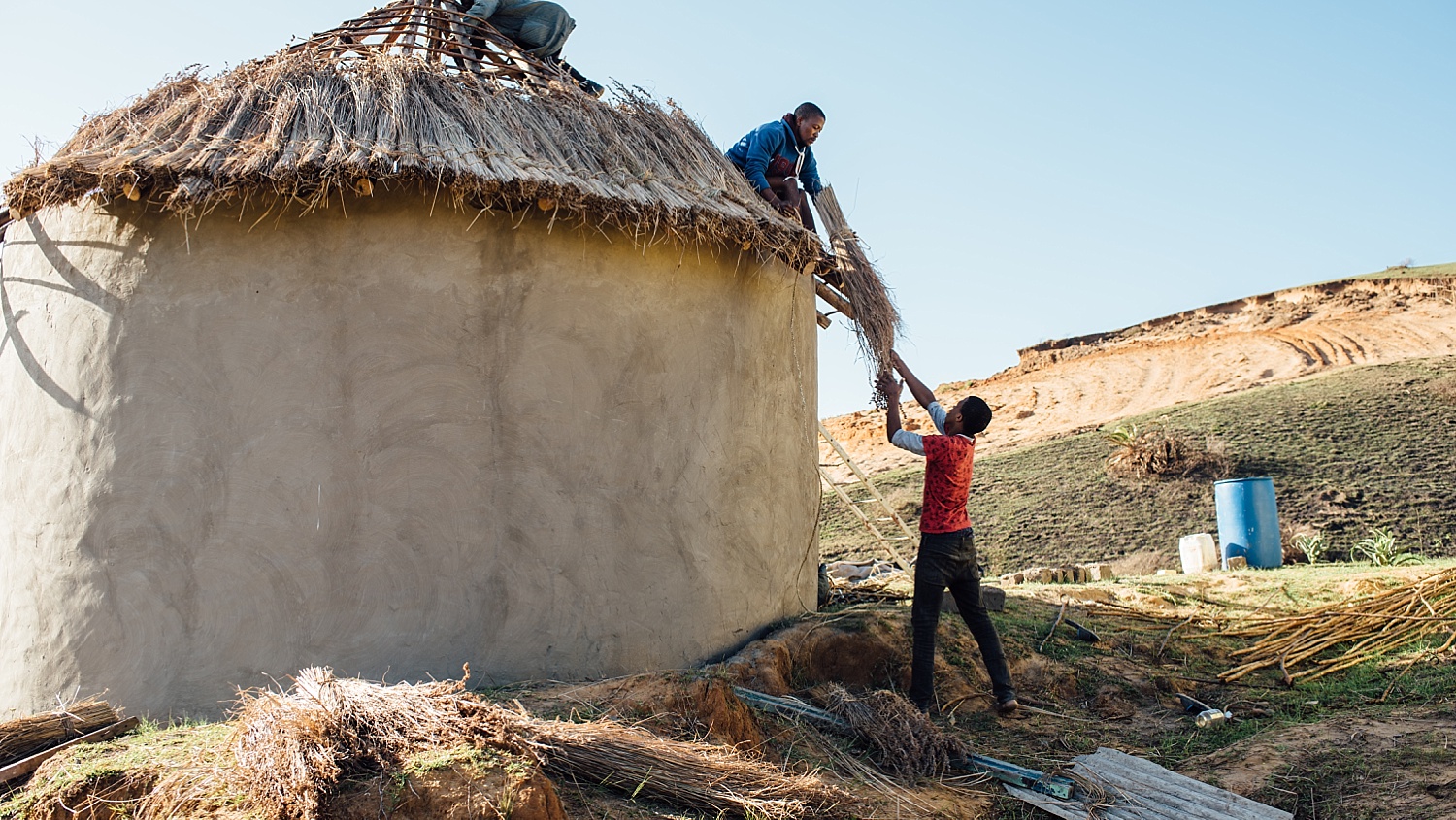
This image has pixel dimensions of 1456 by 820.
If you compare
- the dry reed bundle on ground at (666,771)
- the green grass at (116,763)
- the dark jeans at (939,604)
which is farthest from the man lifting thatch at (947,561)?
the green grass at (116,763)

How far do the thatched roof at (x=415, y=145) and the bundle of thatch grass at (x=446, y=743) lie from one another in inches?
101

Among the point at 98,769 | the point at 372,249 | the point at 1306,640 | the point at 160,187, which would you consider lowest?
the point at 1306,640

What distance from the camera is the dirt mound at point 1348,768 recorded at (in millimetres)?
4359

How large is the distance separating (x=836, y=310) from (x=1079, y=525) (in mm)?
10846

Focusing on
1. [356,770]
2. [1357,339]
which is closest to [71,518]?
[356,770]

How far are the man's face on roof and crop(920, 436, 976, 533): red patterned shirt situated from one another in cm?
254

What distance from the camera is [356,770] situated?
343cm

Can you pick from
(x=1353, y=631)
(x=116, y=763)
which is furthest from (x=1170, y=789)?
(x=116, y=763)

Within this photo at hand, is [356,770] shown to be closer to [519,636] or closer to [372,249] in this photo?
[519,636]

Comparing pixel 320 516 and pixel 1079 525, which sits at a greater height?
pixel 320 516

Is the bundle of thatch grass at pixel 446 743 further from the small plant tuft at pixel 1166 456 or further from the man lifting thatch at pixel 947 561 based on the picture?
the small plant tuft at pixel 1166 456

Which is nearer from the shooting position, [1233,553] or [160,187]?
[160,187]

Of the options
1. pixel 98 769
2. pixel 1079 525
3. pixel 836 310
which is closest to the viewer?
pixel 98 769

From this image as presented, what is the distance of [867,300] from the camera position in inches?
273
